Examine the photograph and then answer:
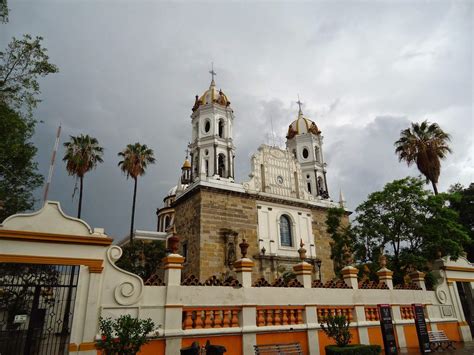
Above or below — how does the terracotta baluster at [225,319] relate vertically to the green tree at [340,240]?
below

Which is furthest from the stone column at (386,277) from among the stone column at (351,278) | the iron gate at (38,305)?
the iron gate at (38,305)

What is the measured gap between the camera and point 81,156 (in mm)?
22578

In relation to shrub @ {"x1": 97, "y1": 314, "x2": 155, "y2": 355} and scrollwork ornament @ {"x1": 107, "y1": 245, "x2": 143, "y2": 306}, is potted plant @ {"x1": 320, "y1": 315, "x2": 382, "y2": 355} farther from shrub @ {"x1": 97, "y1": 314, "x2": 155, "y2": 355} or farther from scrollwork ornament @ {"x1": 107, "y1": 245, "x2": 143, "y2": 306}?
scrollwork ornament @ {"x1": 107, "y1": 245, "x2": 143, "y2": 306}

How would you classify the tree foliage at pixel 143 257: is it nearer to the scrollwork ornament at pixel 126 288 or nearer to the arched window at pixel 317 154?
the scrollwork ornament at pixel 126 288

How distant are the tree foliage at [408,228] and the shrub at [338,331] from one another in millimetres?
6678

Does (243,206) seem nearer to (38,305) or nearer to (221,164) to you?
(221,164)

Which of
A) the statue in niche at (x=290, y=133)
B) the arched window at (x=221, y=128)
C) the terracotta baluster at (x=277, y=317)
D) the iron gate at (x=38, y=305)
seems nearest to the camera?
the iron gate at (x=38, y=305)

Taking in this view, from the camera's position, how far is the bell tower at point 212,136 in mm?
26984

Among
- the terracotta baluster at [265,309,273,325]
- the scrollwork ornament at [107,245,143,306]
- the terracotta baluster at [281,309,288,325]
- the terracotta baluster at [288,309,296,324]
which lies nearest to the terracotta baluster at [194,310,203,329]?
the scrollwork ornament at [107,245,143,306]

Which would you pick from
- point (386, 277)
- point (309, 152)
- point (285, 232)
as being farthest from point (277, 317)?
point (309, 152)

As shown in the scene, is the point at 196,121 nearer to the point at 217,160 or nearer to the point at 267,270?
the point at 217,160

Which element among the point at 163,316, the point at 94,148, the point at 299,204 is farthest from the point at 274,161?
the point at 163,316

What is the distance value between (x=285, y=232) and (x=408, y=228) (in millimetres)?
11522

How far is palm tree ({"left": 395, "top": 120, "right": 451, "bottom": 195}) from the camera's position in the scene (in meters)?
20.6
